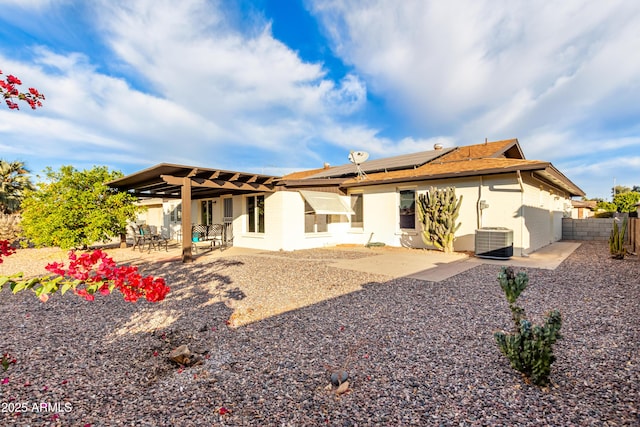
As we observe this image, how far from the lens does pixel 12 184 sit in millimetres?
23344

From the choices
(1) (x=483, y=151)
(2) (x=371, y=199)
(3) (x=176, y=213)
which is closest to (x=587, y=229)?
(1) (x=483, y=151)

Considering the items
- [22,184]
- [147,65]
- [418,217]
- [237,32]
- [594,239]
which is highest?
[237,32]

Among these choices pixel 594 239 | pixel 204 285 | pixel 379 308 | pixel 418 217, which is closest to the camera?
pixel 379 308

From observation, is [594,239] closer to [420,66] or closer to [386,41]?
[420,66]

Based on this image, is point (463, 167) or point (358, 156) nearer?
point (463, 167)

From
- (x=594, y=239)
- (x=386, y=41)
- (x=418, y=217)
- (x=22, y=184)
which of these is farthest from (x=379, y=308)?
(x=22, y=184)

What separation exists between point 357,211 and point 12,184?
28624mm

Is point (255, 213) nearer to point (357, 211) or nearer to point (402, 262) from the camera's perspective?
point (357, 211)

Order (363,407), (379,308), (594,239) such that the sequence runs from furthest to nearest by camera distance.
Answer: (594,239) → (379,308) → (363,407)

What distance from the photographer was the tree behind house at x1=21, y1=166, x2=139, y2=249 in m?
13.8

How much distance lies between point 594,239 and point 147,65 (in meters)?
29.8

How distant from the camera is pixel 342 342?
14.2ft

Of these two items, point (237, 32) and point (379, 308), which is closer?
point (379, 308)

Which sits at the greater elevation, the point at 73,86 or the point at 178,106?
the point at 178,106
